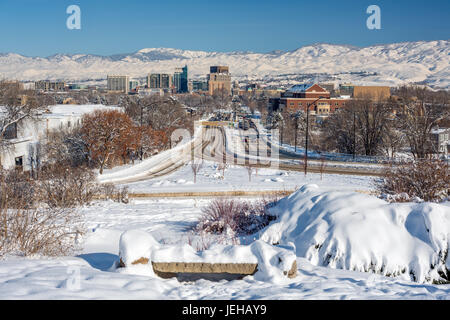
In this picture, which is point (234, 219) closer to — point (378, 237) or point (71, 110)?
point (378, 237)

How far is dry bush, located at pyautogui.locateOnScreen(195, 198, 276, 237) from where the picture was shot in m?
12.2

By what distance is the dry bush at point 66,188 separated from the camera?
56.4 ft

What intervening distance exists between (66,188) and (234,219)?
831 cm

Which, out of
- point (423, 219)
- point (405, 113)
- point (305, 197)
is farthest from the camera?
point (405, 113)

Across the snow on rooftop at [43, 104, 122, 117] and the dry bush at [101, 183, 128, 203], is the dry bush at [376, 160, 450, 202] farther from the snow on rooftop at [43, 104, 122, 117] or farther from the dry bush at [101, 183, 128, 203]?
the snow on rooftop at [43, 104, 122, 117]

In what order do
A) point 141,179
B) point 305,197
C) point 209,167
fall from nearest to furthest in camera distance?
point 305,197, point 141,179, point 209,167

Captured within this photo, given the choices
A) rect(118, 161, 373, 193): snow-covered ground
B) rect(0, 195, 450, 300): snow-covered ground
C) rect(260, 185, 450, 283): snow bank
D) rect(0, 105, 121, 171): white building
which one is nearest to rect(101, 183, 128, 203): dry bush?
rect(118, 161, 373, 193): snow-covered ground

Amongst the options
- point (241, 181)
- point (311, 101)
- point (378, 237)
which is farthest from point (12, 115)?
point (311, 101)

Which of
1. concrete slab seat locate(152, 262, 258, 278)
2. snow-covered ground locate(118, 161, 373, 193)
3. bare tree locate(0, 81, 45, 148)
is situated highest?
bare tree locate(0, 81, 45, 148)

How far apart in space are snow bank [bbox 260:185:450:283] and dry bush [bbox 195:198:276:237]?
2476mm

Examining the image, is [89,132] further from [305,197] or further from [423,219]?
[423,219]

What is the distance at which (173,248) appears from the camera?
24.5 ft
